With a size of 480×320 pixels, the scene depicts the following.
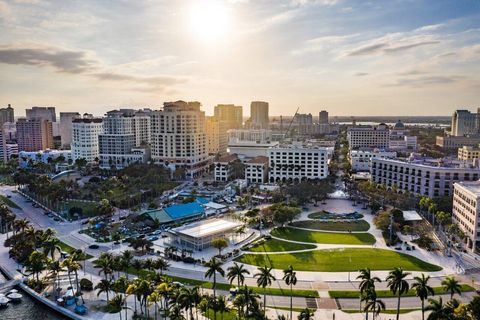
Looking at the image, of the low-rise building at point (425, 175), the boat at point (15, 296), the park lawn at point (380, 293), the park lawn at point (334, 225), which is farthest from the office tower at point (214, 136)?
the park lawn at point (380, 293)

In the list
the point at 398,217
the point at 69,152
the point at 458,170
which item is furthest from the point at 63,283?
the point at 69,152

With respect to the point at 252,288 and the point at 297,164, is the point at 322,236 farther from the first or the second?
the point at 297,164

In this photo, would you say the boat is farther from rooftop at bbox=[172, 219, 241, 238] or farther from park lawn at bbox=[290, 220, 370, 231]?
park lawn at bbox=[290, 220, 370, 231]

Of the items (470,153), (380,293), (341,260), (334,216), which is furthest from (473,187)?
(470,153)

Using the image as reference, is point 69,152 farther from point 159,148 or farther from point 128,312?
point 128,312

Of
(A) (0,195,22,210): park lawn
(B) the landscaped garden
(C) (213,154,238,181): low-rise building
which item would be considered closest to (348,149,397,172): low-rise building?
(C) (213,154,238,181): low-rise building
